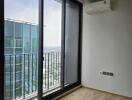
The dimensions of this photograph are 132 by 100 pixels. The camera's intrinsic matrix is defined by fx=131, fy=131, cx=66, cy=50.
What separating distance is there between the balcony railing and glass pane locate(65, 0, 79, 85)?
1.55 ft

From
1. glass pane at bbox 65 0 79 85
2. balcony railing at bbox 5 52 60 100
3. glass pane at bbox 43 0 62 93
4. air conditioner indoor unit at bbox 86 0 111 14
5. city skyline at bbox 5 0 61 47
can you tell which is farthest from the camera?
glass pane at bbox 65 0 79 85

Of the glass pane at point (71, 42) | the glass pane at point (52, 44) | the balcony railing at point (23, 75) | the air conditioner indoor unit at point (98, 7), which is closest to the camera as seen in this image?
the balcony railing at point (23, 75)

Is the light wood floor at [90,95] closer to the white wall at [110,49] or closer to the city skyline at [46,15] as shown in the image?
the white wall at [110,49]

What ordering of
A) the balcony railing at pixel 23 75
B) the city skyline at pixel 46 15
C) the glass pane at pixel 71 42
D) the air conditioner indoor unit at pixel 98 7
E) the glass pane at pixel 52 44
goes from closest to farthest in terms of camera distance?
the city skyline at pixel 46 15
the balcony railing at pixel 23 75
the glass pane at pixel 52 44
the air conditioner indoor unit at pixel 98 7
the glass pane at pixel 71 42

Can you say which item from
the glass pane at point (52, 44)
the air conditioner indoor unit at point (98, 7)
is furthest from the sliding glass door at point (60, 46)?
the air conditioner indoor unit at point (98, 7)

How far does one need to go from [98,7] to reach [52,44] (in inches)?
55.3

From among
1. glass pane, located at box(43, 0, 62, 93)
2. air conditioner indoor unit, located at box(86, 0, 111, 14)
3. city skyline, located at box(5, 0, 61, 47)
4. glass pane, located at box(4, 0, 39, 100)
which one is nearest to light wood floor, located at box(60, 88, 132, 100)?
glass pane, located at box(43, 0, 62, 93)

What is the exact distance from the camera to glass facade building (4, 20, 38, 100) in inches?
96.0

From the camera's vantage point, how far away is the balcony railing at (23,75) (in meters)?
2.53

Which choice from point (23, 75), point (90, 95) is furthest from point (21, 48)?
point (90, 95)

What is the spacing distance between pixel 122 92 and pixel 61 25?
7.05 ft

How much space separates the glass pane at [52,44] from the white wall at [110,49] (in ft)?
2.60

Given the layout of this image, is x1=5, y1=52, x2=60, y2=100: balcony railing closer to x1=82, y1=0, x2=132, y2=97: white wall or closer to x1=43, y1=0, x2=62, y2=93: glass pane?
x1=43, y1=0, x2=62, y2=93: glass pane

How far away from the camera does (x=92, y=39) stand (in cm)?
348
